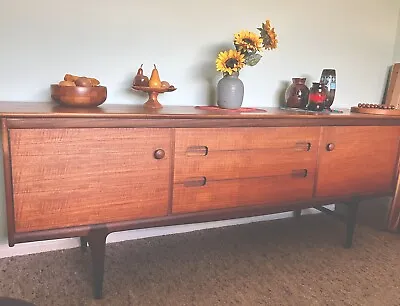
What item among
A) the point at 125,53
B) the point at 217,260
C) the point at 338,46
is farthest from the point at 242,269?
the point at 338,46

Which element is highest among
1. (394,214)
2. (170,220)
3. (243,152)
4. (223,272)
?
(243,152)

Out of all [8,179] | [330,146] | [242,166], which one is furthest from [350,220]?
[8,179]

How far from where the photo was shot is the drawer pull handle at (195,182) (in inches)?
55.2

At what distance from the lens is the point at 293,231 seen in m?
2.14

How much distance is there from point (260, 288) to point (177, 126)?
78cm

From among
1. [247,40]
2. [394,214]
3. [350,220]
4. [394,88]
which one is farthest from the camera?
[394,88]

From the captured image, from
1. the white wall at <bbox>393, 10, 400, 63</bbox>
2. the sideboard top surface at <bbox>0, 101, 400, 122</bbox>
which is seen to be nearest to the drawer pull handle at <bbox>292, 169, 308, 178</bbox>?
the sideboard top surface at <bbox>0, 101, 400, 122</bbox>

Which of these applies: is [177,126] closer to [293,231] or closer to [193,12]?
[193,12]

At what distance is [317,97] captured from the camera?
186 centimetres

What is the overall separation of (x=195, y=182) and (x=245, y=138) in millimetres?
275

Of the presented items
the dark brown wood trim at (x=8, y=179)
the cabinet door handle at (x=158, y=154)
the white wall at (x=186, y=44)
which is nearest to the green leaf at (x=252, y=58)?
the white wall at (x=186, y=44)

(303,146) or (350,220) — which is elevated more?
(303,146)

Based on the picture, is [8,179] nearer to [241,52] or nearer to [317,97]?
[241,52]

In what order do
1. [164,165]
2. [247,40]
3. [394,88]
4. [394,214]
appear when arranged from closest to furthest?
[164,165] → [247,40] → [394,214] → [394,88]
